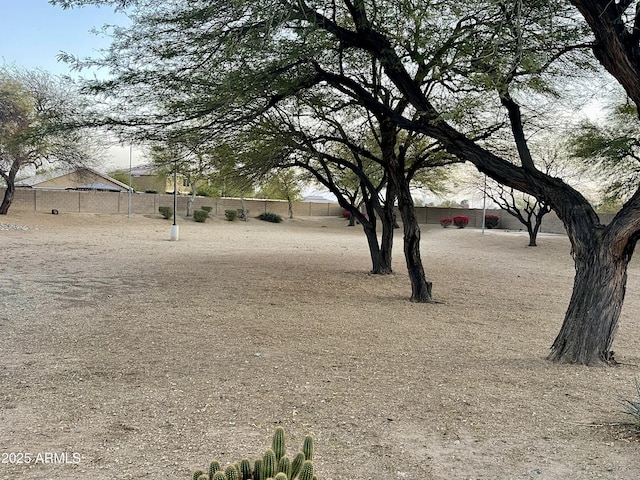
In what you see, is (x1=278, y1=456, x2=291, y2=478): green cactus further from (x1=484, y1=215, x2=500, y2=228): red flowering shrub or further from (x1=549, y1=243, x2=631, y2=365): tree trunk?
(x1=484, y1=215, x2=500, y2=228): red flowering shrub

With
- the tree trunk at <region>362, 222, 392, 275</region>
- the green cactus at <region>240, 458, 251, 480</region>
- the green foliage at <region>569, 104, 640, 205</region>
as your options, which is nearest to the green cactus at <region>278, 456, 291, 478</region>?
the green cactus at <region>240, 458, 251, 480</region>

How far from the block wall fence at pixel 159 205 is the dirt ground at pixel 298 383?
30.2 meters

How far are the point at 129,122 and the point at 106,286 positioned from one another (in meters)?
4.26

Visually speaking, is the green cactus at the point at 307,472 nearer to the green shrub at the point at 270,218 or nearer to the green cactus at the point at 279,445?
the green cactus at the point at 279,445

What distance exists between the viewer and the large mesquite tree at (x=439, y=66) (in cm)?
611

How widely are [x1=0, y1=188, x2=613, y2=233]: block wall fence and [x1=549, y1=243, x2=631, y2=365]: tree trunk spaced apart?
106 ft

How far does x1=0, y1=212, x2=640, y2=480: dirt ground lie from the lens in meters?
3.58

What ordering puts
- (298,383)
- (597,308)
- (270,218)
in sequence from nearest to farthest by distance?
(298,383) → (597,308) → (270,218)

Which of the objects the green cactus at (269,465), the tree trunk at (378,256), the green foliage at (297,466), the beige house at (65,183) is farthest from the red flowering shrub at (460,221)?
the green cactus at (269,465)

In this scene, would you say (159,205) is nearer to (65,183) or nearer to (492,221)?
(65,183)

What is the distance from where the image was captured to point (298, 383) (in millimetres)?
5305

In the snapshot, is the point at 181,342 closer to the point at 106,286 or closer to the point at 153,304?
the point at 153,304

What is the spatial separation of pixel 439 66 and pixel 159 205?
137 feet

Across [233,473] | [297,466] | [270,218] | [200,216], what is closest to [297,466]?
[297,466]
